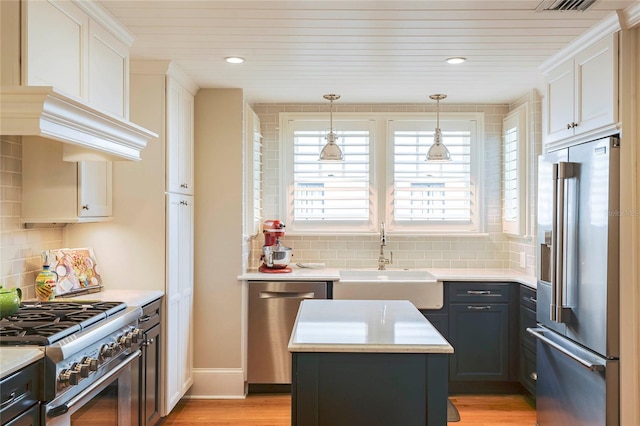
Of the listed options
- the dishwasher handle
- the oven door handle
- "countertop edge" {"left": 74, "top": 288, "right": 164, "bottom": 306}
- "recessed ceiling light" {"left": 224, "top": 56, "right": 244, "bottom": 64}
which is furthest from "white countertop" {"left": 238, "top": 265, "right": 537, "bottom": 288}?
"recessed ceiling light" {"left": 224, "top": 56, "right": 244, "bottom": 64}

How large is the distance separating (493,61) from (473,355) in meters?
2.18

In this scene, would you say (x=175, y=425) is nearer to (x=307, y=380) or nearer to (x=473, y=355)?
(x=307, y=380)

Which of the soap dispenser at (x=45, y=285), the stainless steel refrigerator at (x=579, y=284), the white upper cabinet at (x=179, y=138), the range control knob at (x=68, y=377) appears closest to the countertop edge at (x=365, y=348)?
the range control knob at (x=68, y=377)

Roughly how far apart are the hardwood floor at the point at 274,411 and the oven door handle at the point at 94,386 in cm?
107

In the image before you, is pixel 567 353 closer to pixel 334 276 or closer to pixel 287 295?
pixel 334 276

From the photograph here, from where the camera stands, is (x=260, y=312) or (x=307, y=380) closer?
(x=307, y=380)

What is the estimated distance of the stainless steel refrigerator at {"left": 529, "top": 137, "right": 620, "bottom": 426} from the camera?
7.92 feet

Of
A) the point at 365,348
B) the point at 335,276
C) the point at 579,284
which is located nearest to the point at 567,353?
the point at 579,284

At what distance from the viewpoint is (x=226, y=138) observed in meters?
3.87

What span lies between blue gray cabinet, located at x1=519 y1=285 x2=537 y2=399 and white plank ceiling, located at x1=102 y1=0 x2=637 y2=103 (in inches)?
62.8

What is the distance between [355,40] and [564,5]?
105 cm

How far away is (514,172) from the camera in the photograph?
13.7 feet

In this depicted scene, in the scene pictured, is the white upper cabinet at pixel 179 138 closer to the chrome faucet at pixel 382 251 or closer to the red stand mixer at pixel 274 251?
the red stand mixer at pixel 274 251

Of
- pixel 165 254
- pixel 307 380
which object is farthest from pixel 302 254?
pixel 307 380
